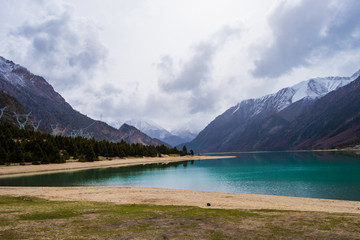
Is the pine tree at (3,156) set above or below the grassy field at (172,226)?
above

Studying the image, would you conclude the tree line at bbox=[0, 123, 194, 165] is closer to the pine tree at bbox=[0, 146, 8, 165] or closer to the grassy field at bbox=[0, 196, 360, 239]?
the pine tree at bbox=[0, 146, 8, 165]

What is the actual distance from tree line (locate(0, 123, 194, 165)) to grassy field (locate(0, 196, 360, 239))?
93.0 m

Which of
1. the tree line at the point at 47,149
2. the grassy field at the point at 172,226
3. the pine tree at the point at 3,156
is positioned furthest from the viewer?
the tree line at the point at 47,149

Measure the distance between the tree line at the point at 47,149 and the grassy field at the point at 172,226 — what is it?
9301 cm

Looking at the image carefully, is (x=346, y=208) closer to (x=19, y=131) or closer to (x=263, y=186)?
(x=263, y=186)

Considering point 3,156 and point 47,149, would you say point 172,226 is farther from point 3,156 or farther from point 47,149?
point 47,149

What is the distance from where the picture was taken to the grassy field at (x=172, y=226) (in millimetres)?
14531

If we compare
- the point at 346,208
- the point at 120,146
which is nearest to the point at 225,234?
the point at 346,208

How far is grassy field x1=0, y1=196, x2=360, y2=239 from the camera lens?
1453cm

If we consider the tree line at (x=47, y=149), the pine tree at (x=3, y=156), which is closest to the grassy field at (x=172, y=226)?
the pine tree at (x=3, y=156)

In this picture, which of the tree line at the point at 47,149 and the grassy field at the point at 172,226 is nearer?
the grassy field at the point at 172,226

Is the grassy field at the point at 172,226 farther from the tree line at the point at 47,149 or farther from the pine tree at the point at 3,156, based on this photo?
the tree line at the point at 47,149

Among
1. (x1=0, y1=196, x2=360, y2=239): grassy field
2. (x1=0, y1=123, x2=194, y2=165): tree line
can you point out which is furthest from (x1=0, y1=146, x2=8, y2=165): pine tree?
(x1=0, y1=196, x2=360, y2=239): grassy field

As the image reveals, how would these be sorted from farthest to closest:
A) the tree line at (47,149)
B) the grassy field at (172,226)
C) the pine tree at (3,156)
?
the tree line at (47,149) < the pine tree at (3,156) < the grassy field at (172,226)
